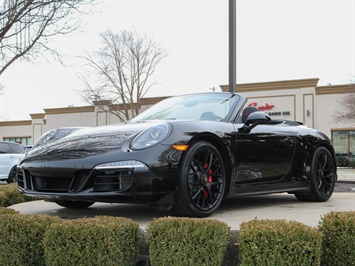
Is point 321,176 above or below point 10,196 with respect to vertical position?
above

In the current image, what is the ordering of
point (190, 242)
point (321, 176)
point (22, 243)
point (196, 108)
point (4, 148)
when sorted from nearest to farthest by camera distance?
point (190, 242), point (22, 243), point (196, 108), point (321, 176), point (4, 148)

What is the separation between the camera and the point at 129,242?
128 inches

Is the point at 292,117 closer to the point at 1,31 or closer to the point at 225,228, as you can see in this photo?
the point at 1,31

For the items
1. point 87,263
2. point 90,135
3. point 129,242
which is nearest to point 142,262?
point 129,242

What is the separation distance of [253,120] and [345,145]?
1228 inches

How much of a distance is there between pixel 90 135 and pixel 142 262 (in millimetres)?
1435

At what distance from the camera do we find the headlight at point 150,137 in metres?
3.99

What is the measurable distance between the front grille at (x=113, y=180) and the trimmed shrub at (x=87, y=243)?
2.10 feet

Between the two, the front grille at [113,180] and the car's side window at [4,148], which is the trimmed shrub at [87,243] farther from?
the car's side window at [4,148]

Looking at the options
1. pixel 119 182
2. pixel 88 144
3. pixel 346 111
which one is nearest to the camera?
pixel 119 182

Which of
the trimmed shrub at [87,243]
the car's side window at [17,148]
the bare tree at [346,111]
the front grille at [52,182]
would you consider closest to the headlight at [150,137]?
the front grille at [52,182]

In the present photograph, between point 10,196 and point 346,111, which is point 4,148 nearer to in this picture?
point 10,196

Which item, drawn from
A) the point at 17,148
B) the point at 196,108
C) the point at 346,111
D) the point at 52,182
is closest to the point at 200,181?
the point at 196,108

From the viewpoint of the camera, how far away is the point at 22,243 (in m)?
3.43
